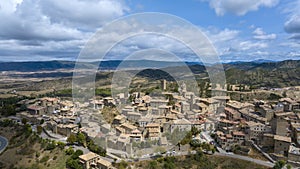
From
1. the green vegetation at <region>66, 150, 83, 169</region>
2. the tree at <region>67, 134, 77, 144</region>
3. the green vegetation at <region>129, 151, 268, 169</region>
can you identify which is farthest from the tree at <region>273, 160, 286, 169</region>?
the tree at <region>67, 134, 77, 144</region>

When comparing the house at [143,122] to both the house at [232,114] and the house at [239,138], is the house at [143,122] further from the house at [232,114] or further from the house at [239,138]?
the house at [232,114]

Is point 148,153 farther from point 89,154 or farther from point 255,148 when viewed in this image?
A: point 255,148

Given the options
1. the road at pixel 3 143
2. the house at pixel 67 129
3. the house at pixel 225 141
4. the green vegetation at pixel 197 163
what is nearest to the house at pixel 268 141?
the house at pixel 225 141

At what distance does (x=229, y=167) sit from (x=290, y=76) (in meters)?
33.3

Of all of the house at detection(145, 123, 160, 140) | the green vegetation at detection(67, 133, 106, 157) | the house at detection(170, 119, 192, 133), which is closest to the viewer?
the green vegetation at detection(67, 133, 106, 157)

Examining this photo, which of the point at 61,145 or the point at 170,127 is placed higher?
the point at 170,127

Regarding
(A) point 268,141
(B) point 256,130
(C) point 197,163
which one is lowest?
(C) point 197,163

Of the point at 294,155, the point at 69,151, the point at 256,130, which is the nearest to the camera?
the point at 294,155

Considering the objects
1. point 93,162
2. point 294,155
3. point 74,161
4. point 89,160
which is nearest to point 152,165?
point 93,162

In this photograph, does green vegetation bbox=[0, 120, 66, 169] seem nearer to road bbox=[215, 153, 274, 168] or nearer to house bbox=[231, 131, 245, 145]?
road bbox=[215, 153, 274, 168]

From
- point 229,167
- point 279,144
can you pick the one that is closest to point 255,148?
point 279,144

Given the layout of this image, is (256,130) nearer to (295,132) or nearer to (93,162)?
(295,132)

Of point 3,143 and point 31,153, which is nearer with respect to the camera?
point 31,153

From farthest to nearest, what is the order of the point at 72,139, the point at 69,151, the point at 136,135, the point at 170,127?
1. the point at 170,127
2. the point at 72,139
3. the point at 136,135
4. the point at 69,151
